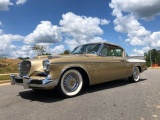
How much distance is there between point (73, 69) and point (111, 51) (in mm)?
2169

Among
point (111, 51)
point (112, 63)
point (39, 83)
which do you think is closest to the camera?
point (39, 83)

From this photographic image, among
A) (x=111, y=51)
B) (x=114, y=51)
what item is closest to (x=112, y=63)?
(x=111, y=51)

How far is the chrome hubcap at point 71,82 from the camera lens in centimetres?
531

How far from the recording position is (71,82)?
5438 millimetres

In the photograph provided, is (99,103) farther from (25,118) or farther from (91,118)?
(25,118)

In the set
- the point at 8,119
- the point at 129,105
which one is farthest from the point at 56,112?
the point at 129,105

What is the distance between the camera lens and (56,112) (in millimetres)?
3934

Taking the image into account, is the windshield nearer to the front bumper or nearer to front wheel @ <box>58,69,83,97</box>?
front wheel @ <box>58,69,83,97</box>

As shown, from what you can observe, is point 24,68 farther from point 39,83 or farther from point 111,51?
point 111,51

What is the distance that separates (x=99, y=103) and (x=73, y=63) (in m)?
1.31

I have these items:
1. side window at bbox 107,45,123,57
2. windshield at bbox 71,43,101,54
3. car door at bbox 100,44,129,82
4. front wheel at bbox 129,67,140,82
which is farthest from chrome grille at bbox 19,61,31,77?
front wheel at bbox 129,67,140,82

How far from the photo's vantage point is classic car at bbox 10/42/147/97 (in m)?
4.92

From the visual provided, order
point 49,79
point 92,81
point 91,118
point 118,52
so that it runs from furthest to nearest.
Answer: point 118,52, point 92,81, point 49,79, point 91,118

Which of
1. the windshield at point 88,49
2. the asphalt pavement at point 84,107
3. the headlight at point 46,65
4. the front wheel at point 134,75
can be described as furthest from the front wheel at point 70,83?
the front wheel at point 134,75
